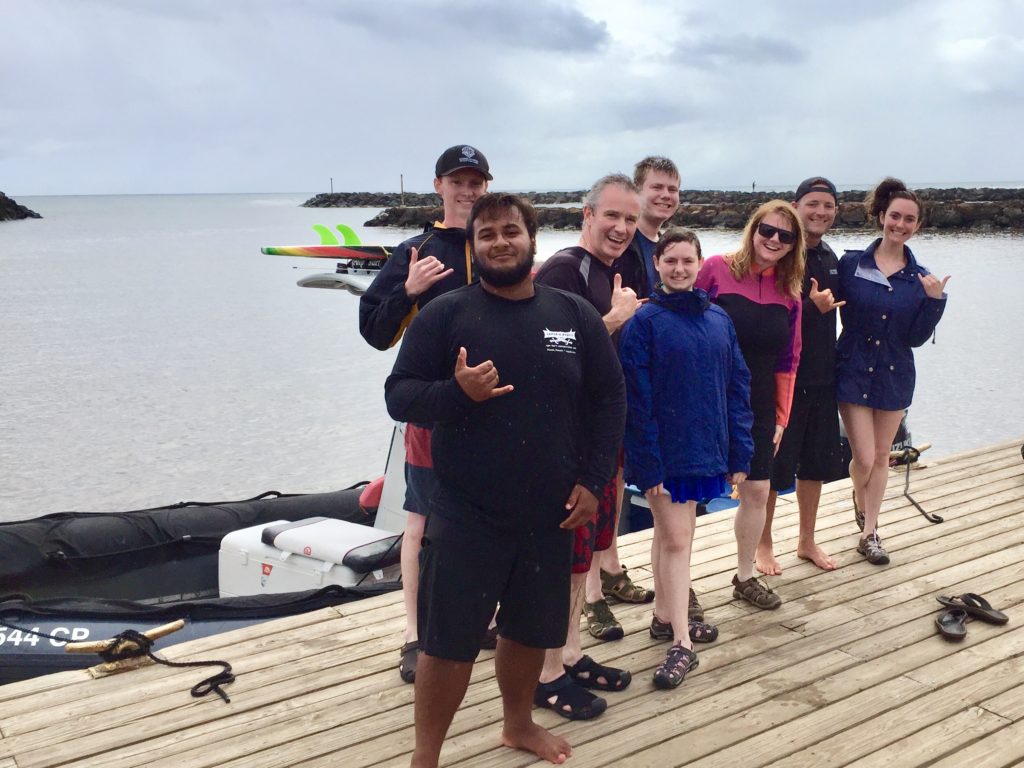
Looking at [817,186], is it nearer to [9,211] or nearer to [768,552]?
[768,552]

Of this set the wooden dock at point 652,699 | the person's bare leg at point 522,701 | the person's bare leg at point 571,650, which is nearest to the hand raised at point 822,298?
the wooden dock at point 652,699

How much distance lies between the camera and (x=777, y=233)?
3.21 meters

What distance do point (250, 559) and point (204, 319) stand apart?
21.0 meters

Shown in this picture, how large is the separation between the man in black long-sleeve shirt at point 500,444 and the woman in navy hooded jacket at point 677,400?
53 centimetres

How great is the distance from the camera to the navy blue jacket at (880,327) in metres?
3.84

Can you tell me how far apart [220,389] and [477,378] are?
48.7 ft

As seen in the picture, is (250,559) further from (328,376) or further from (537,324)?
(328,376)

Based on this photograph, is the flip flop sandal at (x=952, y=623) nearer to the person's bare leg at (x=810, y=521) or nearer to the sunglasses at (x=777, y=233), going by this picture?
the person's bare leg at (x=810, y=521)

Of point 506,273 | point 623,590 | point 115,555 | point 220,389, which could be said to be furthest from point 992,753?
point 220,389

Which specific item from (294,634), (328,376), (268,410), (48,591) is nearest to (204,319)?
(328,376)

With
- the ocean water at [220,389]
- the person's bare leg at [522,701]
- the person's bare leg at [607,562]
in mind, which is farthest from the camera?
the ocean water at [220,389]

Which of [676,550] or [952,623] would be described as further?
[952,623]

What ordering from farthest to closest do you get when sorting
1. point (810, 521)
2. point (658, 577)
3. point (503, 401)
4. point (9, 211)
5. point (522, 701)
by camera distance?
1. point (9, 211)
2. point (810, 521)
3. point (658, 577)
4. point (522, 701)
5. point (503, 401)

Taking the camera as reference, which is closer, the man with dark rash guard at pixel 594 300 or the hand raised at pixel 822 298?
the man with dark rash guard at pixel 594 300
